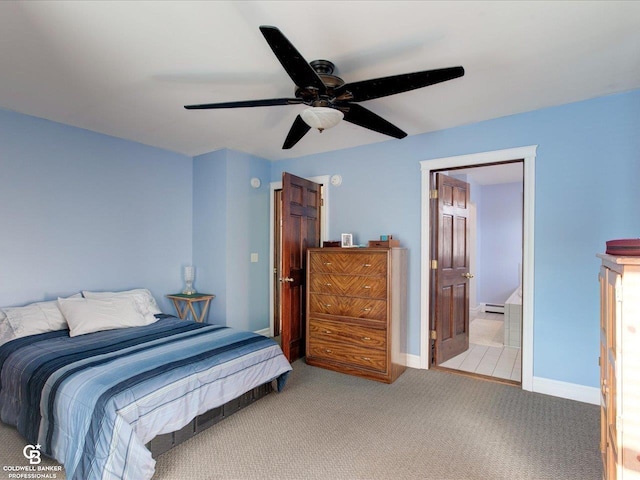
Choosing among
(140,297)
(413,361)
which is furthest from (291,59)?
(413,361)

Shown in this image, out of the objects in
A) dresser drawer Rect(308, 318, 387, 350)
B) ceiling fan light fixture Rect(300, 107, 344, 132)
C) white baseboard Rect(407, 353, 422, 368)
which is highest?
ceiling fan light fixture Rect(300, 107, 344, 132)

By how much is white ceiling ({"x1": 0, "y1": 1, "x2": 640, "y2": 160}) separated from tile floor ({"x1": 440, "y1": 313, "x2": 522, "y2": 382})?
2.55 meters

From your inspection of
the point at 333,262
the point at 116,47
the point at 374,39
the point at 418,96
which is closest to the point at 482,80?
the point at 418,96

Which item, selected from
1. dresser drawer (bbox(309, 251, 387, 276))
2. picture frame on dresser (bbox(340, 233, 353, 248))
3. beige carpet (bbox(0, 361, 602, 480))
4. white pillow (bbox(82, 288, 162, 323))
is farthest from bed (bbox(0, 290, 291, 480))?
picture frame on dresser (bbox(340, 233, 353, 248))

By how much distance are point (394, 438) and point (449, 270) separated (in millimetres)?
1999

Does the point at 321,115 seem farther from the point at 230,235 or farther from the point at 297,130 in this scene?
the point at 230,235

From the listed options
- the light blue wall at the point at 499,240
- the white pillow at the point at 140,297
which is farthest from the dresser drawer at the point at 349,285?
the light blue wall at the point at 499,240

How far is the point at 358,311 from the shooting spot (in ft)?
10.8

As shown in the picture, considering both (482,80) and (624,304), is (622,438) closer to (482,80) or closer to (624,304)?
(624,304)

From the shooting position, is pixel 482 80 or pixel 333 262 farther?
pixel 333 262

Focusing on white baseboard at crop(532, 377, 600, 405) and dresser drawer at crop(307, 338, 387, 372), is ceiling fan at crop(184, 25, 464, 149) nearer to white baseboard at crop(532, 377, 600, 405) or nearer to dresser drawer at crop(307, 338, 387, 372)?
dresser drawer at crop(307, 338, 387, 372)

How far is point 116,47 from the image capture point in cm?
200

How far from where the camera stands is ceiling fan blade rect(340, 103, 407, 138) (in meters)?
2.14

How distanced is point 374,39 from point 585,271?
249cm
